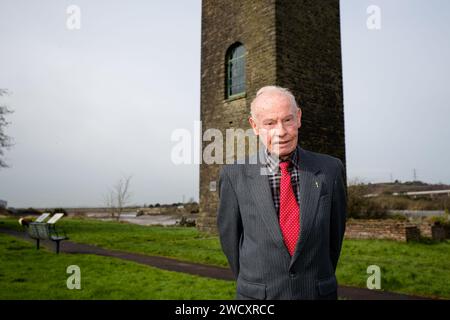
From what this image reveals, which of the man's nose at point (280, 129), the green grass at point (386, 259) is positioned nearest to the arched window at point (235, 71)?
the green grass at point (386, 259)

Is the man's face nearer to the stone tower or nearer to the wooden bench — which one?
the wooden bench

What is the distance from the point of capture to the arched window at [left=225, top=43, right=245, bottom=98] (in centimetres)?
1381

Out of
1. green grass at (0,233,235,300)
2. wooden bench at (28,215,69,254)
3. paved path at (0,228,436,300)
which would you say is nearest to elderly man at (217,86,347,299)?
green grass at (0,233,235,300)

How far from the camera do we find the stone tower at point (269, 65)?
1265 centimetres

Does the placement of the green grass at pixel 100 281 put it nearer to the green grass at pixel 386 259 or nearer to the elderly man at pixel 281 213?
the green grass at pixel 386 259

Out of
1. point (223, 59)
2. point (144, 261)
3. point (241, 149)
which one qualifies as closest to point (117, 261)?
point (144, 261)

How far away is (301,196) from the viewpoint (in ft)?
6.52

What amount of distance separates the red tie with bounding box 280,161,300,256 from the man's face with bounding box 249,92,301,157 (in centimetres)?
17

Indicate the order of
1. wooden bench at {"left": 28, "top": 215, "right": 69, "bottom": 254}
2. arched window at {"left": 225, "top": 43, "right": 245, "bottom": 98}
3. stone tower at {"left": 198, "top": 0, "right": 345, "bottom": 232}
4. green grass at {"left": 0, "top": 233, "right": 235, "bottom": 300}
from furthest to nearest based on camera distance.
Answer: arched window at {"left": 225, "top": 43, "right": 245, "bottom": 98}
stone tower at {"left": 198, "top": 0, "right": 345, "bottom": 232}
wooden bench at {"left": 28, "top": 215, "right": 69, "bottom": 254}
green grass at {"left": 0, "top": 233, "right": 235, "bottom": 300}

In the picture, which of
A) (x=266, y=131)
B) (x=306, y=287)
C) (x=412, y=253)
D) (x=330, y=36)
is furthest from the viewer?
(x=330, y=36)

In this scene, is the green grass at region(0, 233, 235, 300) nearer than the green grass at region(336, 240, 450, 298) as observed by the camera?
Yes

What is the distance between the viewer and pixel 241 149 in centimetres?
1302
